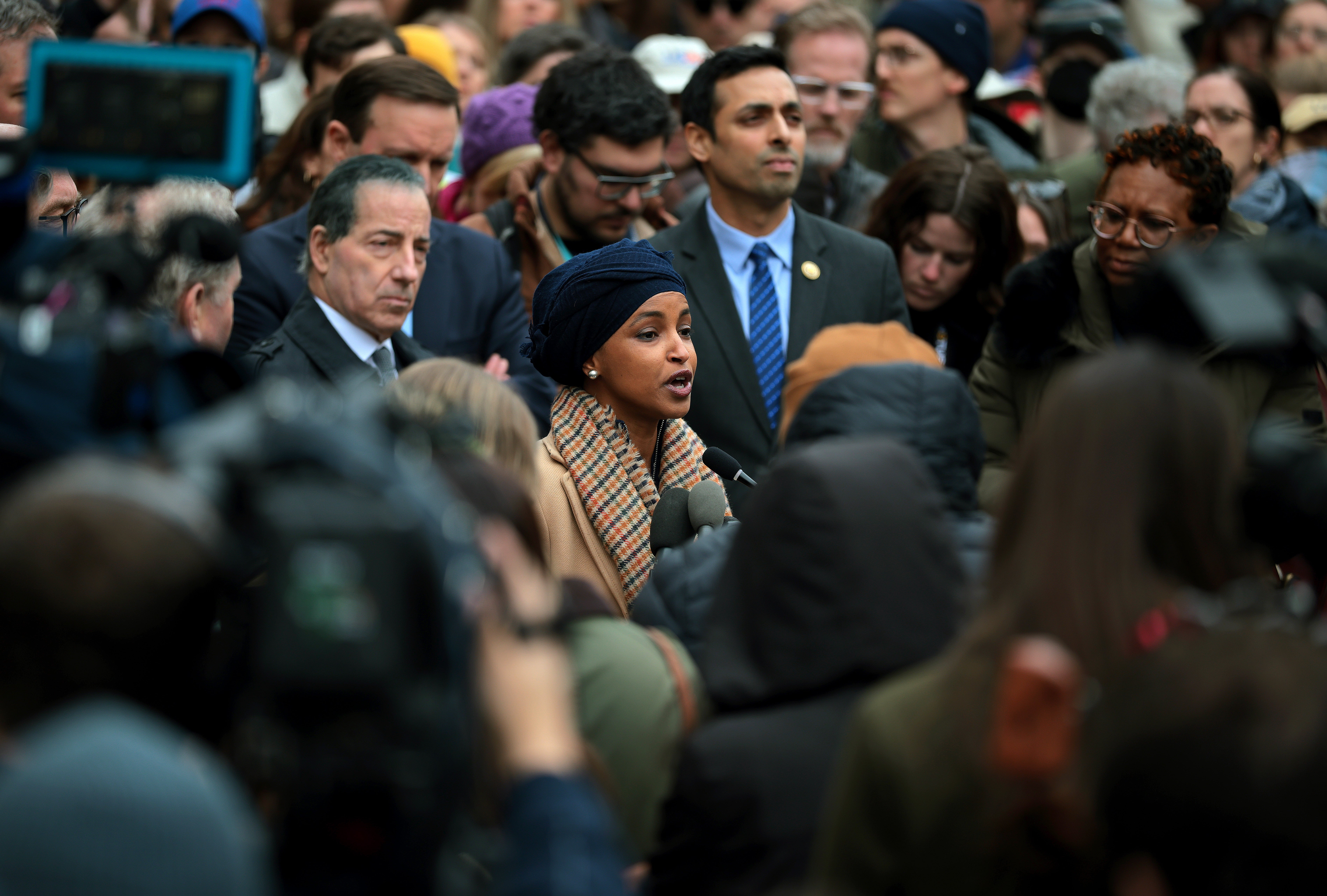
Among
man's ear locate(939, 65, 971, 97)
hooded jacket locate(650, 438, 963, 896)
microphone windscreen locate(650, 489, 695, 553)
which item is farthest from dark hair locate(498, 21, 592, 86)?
hooded jacket locate(650, 438, 963, 896)

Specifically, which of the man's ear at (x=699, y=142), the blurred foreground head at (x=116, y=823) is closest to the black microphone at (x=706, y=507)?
the blurred foreground head at (x=116, y=823)

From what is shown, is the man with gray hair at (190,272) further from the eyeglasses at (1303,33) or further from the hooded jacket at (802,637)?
the eyeglasses at (1303,33)

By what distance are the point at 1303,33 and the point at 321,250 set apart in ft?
19.4

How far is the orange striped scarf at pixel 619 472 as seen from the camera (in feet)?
12.9

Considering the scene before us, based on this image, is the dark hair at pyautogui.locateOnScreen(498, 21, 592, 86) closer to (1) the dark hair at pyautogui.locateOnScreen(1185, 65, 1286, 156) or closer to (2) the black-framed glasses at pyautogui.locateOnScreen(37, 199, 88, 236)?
(1) the dark hair at pyautogui.locateOnScreen(1185, 65, 1286, 156)

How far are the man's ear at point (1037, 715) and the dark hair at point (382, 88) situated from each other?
13.2ft

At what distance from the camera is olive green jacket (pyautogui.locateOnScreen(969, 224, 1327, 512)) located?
4.72m

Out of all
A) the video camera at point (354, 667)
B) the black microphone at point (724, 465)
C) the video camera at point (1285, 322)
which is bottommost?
the black microphone at point (724, 465)

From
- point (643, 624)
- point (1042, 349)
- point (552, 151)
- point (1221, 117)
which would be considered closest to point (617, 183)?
A: point (552, 151)

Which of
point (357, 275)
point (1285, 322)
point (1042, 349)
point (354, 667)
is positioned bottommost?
point (1042, 349)

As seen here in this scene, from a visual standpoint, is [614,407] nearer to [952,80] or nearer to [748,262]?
[748,262]

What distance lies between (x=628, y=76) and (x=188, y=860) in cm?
456

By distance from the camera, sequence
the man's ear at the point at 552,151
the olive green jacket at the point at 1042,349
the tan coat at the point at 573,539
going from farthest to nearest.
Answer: the man's ear at the point at 552,151 → the olive green jacket at the point at 1042,349 → the tan coat at the point at 573,539

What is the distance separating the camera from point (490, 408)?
2.82m
